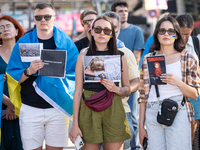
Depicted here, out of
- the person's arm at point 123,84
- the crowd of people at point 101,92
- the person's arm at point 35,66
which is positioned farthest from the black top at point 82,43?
the person's arm at point 123,84

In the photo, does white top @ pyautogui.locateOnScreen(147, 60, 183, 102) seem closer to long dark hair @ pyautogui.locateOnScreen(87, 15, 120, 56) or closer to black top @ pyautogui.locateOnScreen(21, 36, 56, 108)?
long dark hair @ pyautogui.locateOnScreen(87, 15, 120, 56)

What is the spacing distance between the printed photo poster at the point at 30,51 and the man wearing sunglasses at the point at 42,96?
12 centimetres

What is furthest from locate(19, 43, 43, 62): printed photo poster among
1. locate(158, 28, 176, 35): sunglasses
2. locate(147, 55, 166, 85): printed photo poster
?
locate(158, 28, 176, 35): sunglasses

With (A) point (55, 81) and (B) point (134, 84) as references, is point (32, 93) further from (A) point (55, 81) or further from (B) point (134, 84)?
(B) point (134, 84)

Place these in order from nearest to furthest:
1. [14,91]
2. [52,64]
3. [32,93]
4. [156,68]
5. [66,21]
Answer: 1. [156,68]
2. [52,64]
3. [32,93]
4. [14,91]
5. [66,21]

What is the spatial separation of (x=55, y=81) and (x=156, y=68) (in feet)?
3.92

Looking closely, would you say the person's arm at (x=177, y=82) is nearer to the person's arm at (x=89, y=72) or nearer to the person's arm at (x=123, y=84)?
the person's arm at (x=123, y=84)

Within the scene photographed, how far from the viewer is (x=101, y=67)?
2.86 meters

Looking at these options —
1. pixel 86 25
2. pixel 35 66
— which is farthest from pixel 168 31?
pixel 86 25

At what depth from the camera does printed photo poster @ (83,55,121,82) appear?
2855 millimetres

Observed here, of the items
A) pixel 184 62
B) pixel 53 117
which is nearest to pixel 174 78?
pixel 184 62

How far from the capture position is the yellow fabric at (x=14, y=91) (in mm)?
3334

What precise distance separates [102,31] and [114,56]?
31 centimetres

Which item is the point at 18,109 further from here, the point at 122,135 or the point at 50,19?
the point at 122,135
